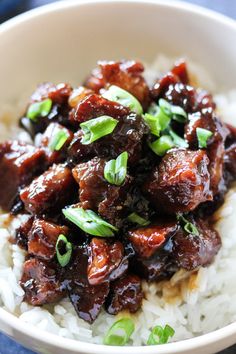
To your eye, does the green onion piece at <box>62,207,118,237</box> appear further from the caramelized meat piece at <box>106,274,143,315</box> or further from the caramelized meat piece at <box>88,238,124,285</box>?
the caramelized meat piece at <box>106,274,143,315</box>

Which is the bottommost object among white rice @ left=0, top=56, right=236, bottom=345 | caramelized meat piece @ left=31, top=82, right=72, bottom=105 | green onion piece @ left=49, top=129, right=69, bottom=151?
white rice @ left=0, top=56, right=236, bottom=345

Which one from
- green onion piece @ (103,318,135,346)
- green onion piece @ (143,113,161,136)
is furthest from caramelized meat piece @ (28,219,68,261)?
green onion piece @ (143,113,161,136)

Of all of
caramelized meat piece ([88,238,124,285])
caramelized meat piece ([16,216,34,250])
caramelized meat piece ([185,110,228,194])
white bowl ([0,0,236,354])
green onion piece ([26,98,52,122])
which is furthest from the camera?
white bowl ([0,0,236,354])

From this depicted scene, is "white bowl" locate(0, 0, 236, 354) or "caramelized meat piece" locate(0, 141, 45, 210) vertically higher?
"white bowl" locate(0, 0, 236, 354)

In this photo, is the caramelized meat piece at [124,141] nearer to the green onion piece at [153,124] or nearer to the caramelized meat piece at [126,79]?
the green onion piece at [153,124]

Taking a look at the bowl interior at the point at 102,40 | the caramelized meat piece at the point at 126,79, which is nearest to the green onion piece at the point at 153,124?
the caramelized meat piece at the point at 126,79

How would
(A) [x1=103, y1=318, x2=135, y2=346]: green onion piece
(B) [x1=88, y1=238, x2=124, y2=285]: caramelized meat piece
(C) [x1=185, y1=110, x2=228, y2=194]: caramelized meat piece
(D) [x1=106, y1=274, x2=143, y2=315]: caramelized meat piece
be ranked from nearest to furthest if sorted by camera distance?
(B) [x1=88, y1=238, x2=124, y2=285]: caramelized meat piece, (A) [x1=103, y1=318, x2=135, y2=346]: green onion piece, (D) [x1=106, y1=274, x2=143, y2=315]: caramelized meat piece, (C) [x1=185, y1=110, x2=228, y2=194]: caramelized meat piece

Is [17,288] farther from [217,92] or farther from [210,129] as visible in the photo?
[217,92]

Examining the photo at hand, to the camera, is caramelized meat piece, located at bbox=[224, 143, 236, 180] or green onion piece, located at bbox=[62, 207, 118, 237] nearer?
green onion piece, located at bbox=[62, 207, 118, 237]
